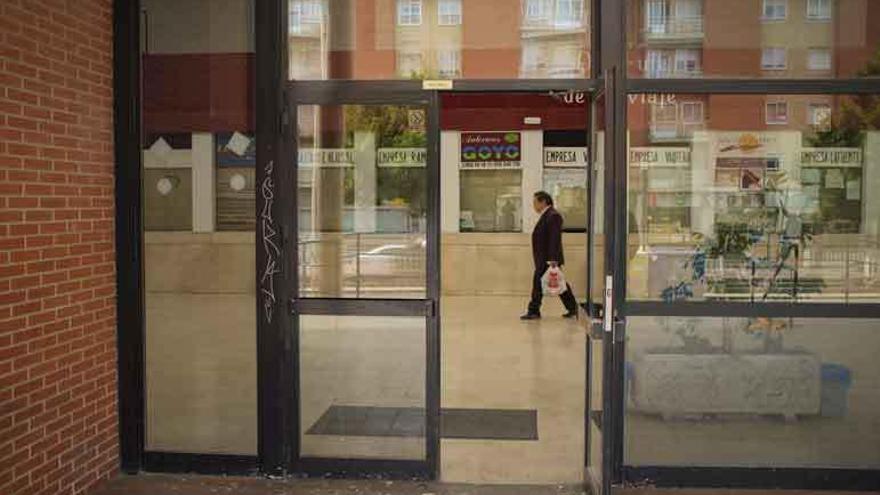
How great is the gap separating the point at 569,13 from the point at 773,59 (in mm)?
A: 1186

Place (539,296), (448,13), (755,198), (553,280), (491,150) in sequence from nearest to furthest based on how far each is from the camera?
(755,198) → (448,13) → (553,280) → (539,296) → (491,150)

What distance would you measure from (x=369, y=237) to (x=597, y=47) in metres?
1.70

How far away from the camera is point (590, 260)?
209 inches

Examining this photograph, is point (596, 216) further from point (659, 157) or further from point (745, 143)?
point (745, 143)

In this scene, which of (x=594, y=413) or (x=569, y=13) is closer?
(x=594, y=413)

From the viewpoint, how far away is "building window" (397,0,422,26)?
5.39 m

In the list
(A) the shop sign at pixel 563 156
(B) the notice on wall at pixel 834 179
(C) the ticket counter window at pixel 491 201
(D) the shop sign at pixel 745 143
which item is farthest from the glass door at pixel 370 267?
(A) the shop sign at pixel 563 156

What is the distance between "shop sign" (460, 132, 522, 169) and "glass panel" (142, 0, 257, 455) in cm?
993

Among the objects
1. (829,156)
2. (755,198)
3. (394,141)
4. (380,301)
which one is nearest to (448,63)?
(394,141)

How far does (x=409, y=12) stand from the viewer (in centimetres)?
541

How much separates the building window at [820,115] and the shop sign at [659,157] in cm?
72

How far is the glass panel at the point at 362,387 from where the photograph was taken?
5355 millimetres

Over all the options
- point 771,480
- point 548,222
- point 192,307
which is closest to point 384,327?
point 192,307

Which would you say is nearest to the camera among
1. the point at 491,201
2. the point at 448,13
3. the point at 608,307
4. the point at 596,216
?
the point at 608,307
